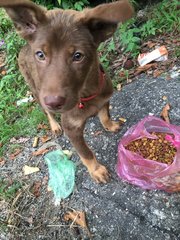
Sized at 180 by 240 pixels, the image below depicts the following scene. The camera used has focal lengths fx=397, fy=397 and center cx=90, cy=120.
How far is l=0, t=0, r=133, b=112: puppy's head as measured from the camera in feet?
10.6

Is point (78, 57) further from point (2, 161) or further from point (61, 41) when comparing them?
point (2, 161)

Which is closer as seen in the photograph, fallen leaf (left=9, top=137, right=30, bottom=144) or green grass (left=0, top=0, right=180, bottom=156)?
fallen leaf (left=9, top=137, right=30, bottom=144)

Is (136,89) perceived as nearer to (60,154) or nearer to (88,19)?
(60,154)

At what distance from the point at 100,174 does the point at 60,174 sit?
572mm

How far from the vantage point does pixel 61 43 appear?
3295mm

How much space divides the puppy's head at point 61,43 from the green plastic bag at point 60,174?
1581 millimetres

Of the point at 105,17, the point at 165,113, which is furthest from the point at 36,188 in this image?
the point at 105,17

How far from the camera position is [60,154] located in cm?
511

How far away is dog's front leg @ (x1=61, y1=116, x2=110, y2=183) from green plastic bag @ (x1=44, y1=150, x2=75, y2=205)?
0.33m

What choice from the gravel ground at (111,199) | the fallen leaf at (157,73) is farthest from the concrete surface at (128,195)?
the fallen leaf at (157,73)

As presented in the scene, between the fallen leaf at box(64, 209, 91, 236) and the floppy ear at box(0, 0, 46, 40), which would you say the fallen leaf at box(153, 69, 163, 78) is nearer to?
the fallen leaf at box(64, 209, 91, 236)

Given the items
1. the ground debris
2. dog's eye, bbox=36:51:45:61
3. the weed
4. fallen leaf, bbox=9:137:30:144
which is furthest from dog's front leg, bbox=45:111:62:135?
dog's eye, bbox=36:51:45:61

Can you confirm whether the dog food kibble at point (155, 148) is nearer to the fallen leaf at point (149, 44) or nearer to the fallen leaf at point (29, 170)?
the fallen leaf at point (29, 170)

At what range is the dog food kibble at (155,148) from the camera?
14.0 feet
